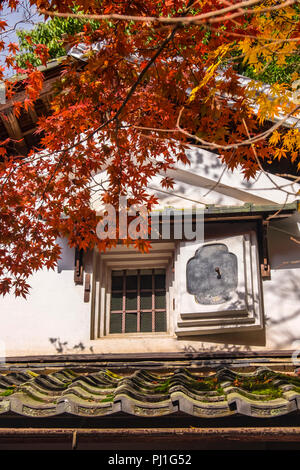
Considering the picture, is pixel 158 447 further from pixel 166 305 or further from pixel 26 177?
pixel 26 177

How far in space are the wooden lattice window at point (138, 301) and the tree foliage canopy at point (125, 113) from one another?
1211mm

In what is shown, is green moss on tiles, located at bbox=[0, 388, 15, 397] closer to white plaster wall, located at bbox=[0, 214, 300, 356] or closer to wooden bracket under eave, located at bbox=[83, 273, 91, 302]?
white plaster wall, located at bbox=[0, 214, 300, 356]

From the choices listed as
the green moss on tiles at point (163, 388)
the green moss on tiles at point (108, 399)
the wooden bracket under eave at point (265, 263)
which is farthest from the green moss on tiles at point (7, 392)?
the wooden bracket under eave at point (265, 263)

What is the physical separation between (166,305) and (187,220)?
1.34 meters

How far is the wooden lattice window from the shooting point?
8156 millimetres

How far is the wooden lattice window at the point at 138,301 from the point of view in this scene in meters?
8.16

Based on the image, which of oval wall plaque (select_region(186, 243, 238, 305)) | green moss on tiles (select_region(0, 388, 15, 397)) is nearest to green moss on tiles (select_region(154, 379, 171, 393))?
green moss on tiles (select_region(0, 388, 15, 397))

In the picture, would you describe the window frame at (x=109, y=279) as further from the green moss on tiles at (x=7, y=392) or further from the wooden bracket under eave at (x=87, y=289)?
the green moss on tiles at (x=7, y=392)

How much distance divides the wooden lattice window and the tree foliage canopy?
47.7 inches

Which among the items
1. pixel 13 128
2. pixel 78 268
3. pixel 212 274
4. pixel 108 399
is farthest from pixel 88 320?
pixel 13 128

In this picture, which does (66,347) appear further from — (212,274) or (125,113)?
(125,113)

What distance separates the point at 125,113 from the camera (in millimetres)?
6340

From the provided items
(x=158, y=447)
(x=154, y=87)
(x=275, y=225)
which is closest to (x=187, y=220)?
(x=275, y=225)

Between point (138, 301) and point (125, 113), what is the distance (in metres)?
3.09
